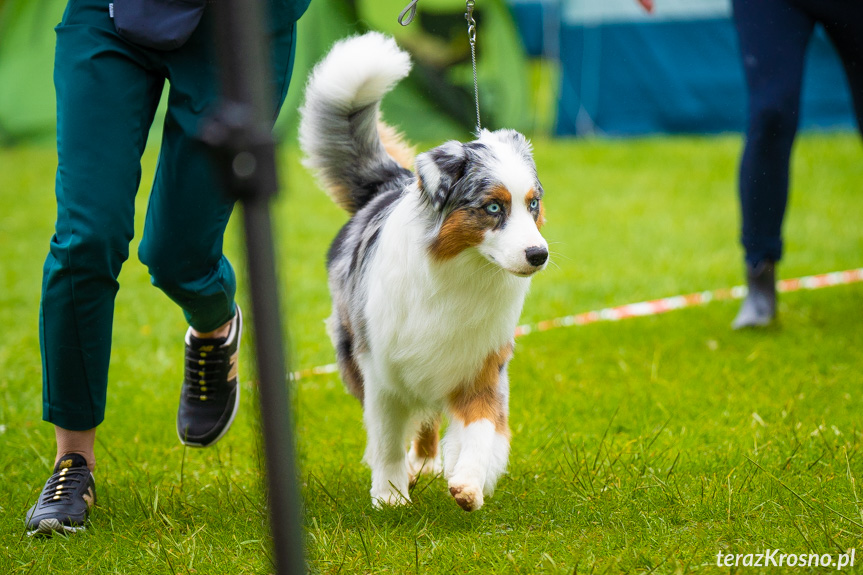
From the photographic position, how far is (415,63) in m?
10.9

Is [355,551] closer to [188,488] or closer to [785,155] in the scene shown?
[188,488]

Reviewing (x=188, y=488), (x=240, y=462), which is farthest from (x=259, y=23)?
(x=240, y=462)

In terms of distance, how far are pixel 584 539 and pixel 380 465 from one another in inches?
30.0

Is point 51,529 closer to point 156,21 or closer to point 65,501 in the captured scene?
point 65,501

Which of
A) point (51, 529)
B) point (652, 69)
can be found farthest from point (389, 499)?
point (652, 69)

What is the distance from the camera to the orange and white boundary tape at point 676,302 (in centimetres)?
537

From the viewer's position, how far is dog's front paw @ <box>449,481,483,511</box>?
2542 mm

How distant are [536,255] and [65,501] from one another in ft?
5.33

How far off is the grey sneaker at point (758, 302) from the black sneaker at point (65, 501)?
3504 mm

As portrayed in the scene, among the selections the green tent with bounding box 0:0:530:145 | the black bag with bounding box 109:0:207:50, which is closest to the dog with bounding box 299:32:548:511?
the black bag with bounding box 109:0:207:50

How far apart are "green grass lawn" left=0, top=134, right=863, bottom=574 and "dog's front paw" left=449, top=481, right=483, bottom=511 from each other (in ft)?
0.34

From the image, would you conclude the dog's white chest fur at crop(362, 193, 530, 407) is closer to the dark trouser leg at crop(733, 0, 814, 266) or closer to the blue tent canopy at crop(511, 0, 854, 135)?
the dark trouser leg at crop(733, 0, 814, 266)

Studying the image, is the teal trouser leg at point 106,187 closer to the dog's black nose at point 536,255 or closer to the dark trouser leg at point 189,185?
the dark trouser leg at point 189,185

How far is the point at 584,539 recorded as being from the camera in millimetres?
2527
